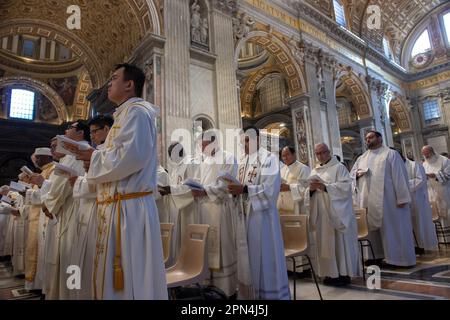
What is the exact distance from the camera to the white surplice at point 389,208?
15.8ft

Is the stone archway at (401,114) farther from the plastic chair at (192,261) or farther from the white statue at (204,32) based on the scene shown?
the plastic chair at (192,261)

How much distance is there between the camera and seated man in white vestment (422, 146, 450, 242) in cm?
675

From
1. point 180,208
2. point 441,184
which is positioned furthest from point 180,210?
point 441,184

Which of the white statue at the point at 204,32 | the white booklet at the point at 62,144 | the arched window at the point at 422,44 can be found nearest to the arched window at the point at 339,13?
the arched window at the point at 422,44

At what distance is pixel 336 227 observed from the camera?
3973mm

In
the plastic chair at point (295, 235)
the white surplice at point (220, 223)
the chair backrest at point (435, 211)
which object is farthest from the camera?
the chair backrest at point (435, 211)

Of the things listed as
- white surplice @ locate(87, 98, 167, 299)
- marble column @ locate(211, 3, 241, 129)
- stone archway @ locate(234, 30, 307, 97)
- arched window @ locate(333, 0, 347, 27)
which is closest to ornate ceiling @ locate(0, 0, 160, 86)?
marble column @ locate(211, 3, 241, 129)

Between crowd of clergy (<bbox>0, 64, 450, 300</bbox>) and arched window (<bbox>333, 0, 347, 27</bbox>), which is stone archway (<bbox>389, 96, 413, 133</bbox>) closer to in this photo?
arched window (<bbox>333, 0, 347, 27</bbox>)

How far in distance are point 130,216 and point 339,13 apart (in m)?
17.5

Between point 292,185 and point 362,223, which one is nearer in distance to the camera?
point 362,223

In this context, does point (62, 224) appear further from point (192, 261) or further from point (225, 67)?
point (225, 67)

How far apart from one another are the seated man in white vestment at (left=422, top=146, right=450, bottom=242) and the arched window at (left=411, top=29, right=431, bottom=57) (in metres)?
16.9

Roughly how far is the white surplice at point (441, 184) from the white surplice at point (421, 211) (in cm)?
107

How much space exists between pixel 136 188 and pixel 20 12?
11.4m
